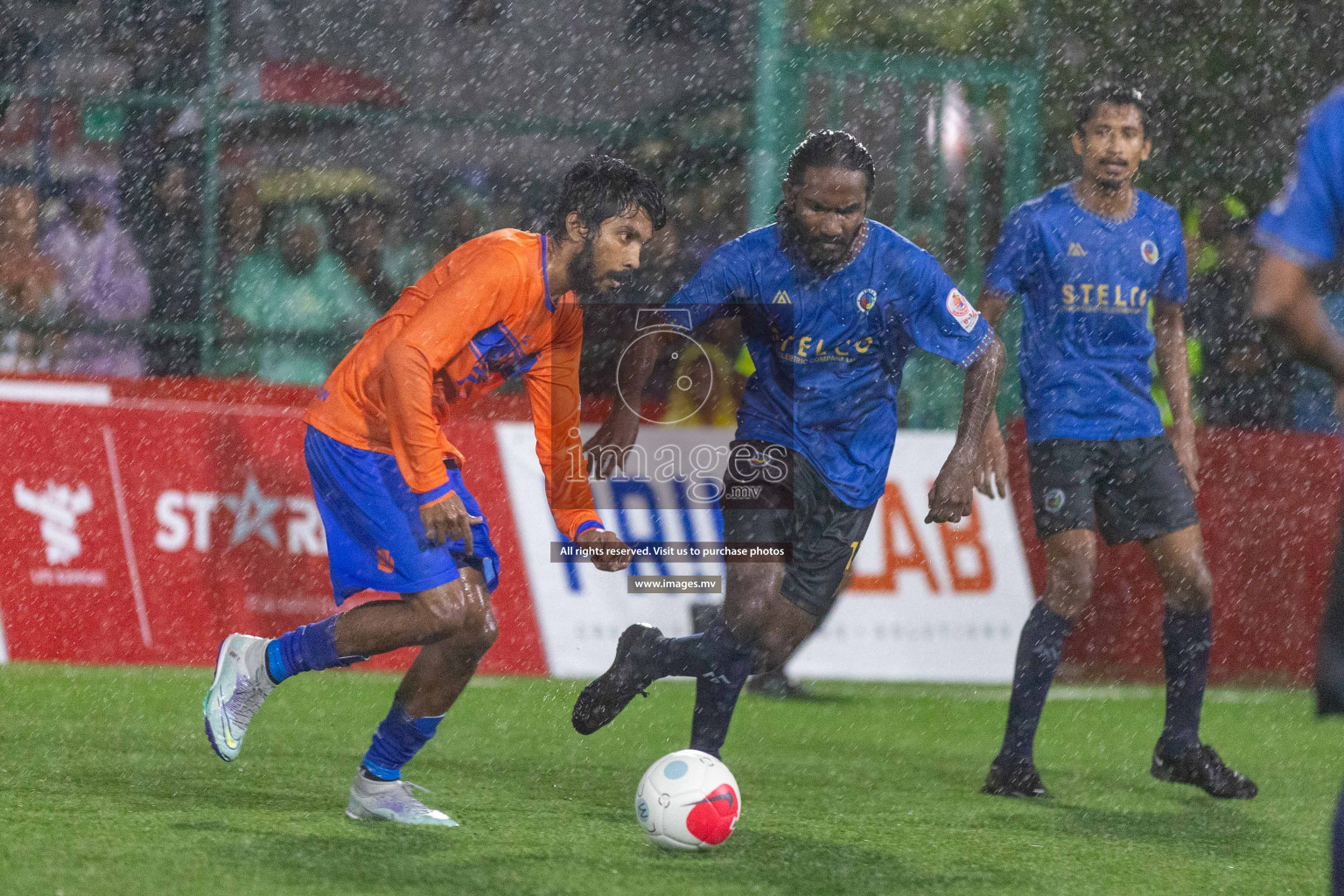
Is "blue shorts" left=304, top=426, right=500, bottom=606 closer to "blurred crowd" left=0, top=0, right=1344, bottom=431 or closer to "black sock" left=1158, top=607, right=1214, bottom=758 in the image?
"black sock" left=1158, top=607, right=1214, bottom=758

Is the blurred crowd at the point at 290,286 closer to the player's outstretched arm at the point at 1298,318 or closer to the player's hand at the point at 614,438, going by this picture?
the player's hand at the point at 614,438

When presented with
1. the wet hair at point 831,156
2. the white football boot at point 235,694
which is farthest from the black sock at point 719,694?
the wet hair at point 831,156

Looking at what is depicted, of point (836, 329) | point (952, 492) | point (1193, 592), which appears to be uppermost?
point (836, 329)

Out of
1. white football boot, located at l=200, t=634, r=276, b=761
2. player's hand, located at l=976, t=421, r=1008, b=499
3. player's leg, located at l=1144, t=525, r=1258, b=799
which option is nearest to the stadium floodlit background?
player's leg, located at l=1144, t=525, r=1258, b=799

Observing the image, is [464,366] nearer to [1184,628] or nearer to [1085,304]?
[1085,304]

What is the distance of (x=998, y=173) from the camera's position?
1063 cm

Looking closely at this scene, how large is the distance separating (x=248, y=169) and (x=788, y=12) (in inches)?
134

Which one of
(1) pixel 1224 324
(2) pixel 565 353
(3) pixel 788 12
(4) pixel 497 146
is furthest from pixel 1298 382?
(2) pixel 565 353

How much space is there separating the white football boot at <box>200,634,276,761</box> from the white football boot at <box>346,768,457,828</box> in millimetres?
339

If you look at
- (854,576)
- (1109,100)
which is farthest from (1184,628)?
(854,576)

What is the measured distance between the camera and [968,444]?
4.69 m

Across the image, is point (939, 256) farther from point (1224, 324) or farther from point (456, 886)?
point (456, 886)

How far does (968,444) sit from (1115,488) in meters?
0.99

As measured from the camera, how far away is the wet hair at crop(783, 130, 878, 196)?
15.2 feet
